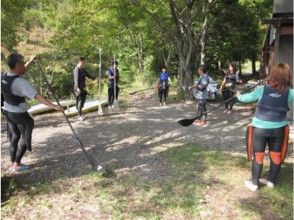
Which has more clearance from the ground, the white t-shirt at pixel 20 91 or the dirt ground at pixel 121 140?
the white t-shirt at pixel 20 91

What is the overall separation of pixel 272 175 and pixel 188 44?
10587 mm

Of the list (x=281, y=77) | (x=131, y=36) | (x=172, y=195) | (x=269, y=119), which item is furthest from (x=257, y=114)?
(x=131, y=36)

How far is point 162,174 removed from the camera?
6977 mm

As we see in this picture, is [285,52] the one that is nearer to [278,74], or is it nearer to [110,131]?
[110,131]

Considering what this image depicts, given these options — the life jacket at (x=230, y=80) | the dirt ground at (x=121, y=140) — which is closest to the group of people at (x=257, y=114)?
the dirt ground at (x=121, y=140)

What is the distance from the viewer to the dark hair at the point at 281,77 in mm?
5586

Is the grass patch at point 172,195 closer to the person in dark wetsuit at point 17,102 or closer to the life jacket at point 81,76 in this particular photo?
the person in dark wetsuit at point 17,102

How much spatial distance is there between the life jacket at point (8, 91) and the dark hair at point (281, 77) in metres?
3.86

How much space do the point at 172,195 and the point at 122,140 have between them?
10.9ft

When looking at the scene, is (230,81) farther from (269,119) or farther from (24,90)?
(24,90)

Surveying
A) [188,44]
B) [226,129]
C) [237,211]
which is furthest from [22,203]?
[188,44]

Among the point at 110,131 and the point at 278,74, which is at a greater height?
the point at 278,74

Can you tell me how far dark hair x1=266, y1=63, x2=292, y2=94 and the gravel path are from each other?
2.50 metres

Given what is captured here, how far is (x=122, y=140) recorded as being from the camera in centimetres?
927
